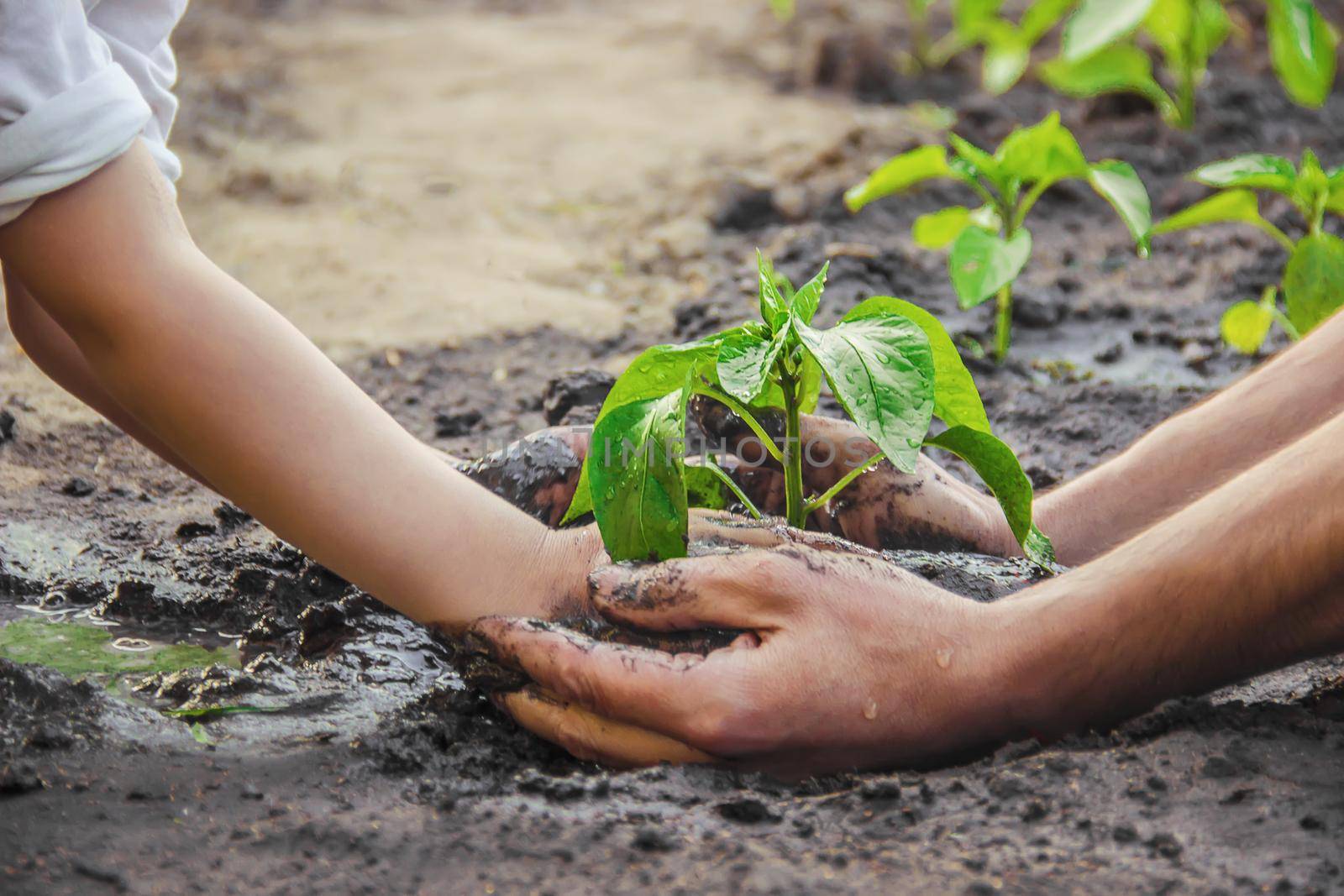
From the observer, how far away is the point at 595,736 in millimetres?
1375

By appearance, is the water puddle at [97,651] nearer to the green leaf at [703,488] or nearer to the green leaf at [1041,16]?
the green leaf at [703,488]

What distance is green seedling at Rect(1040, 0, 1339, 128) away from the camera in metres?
2.96

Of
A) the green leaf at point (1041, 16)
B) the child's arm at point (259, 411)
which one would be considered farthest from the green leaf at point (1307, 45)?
the child's arm at point (259, 411)

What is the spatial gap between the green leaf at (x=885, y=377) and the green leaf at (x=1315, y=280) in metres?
1.11

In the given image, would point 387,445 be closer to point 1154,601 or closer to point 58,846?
point 58,846

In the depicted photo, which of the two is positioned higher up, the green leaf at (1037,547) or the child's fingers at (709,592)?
the green leaf at (1037,547)

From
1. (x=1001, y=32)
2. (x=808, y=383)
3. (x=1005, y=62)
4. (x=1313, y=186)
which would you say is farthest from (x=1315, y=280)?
(x=1001, y=32)

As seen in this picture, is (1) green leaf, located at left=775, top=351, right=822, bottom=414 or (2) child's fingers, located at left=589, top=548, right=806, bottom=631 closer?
(2) child's fingers, located at left=589, top=548, right=806, bottom=631

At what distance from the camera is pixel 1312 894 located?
41.3 inches

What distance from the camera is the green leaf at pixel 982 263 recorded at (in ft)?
6.83

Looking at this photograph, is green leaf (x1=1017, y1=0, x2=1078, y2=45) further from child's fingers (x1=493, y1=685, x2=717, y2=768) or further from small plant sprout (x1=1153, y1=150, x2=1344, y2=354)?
child's fingers (x1=493, y1=685, x2=717, y2=768)

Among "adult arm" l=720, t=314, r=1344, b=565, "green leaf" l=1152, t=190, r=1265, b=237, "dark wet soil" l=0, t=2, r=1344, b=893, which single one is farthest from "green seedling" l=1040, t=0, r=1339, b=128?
"adult arm" l=720, t=314, r=1344, b=565

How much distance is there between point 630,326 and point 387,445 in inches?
51.6

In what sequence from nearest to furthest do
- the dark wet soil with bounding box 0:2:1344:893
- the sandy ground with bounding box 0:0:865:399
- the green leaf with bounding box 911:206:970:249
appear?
the dark wet soil with bounding box 0:2:1344:893, the green leaf with bounding box 911:206:970:249, the sandy ground with bounding box 0:0:865:399
